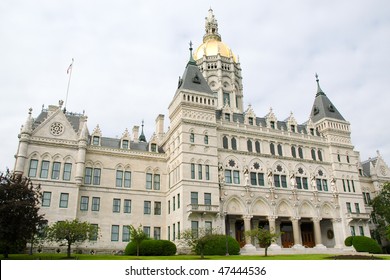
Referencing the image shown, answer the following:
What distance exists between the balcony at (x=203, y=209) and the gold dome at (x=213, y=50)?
39.0m

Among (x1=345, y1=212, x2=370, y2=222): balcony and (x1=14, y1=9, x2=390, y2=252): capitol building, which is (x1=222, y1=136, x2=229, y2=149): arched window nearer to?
(x1=14, y1=9, x2=390, y2=252): capitol building

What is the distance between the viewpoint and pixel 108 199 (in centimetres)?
4769

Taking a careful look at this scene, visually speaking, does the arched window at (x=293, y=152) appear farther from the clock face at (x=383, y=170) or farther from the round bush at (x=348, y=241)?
the clock face at (x=383, y=170)

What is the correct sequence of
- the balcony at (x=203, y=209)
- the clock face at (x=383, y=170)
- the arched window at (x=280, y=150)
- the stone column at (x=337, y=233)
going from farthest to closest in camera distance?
the clock face at (x=383, y=170), the arched window at (x=280, y=150), the stone column at (x=337, y=233), the balcony at (x=203, y=209)

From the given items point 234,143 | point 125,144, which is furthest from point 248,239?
point 125,144

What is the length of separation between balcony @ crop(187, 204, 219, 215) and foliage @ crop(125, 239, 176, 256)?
622cm

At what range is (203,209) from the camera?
44.2m

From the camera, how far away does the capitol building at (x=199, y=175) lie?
Result: 45.2 m

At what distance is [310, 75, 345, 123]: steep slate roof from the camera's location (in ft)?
201

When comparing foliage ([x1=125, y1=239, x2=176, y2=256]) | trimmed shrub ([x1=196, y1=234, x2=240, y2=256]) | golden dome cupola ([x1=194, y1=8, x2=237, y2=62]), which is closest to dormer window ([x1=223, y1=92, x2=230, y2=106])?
golden dome cupola ([x1=194, y1=8, x2=237, y2=62])

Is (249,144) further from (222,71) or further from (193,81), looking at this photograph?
(222,71)

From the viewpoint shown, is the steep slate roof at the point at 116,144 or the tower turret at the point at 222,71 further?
the tower turret at the point at 222,71

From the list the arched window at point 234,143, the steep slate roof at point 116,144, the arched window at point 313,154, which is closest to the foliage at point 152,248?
the steep slate roof at point 116,144
